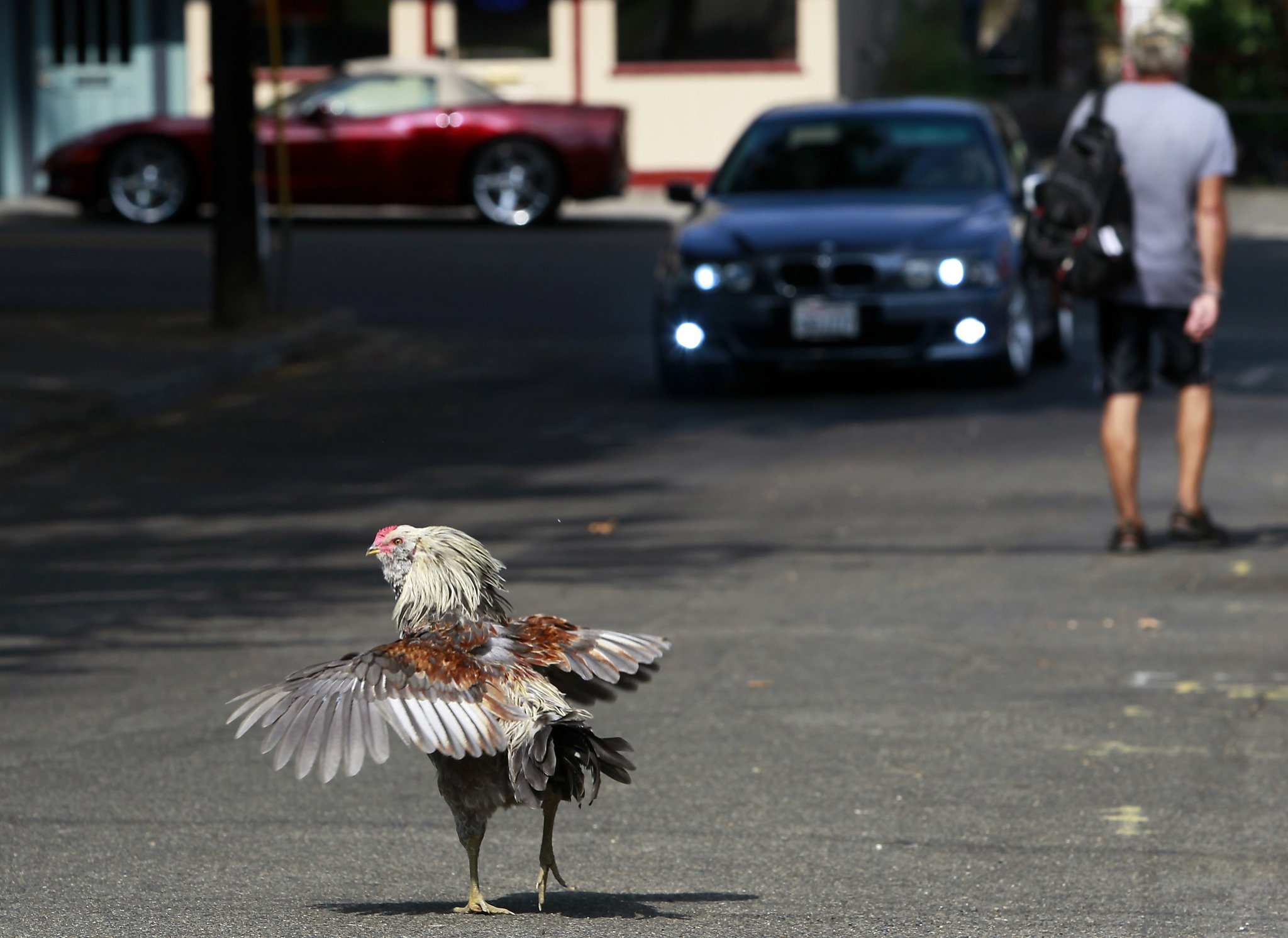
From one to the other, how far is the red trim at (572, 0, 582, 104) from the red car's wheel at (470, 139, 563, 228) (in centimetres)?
548

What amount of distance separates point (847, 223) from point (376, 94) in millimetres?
12281

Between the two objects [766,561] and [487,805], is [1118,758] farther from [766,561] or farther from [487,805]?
[766,561]

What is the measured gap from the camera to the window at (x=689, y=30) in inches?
1137

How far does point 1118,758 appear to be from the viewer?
5.83m

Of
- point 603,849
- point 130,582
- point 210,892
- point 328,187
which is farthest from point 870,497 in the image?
point 328,187

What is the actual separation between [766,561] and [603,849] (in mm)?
3625

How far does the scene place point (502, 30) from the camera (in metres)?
29.3

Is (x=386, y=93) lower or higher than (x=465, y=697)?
higher

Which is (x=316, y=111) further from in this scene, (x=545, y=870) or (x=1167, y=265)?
(x=545, y=870)

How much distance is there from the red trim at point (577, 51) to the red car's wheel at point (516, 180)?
216 inches

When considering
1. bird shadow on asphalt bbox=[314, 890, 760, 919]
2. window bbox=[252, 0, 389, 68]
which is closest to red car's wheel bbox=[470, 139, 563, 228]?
window bbox=[252, 0, 389, 68]

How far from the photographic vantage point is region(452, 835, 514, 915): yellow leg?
13.9ft

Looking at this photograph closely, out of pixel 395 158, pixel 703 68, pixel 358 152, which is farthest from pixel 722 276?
pixel 703 68

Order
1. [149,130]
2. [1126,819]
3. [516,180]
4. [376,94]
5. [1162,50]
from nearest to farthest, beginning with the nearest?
[1126,819] → [1162,50] → [149,130] → [516,180] → [376,94]
